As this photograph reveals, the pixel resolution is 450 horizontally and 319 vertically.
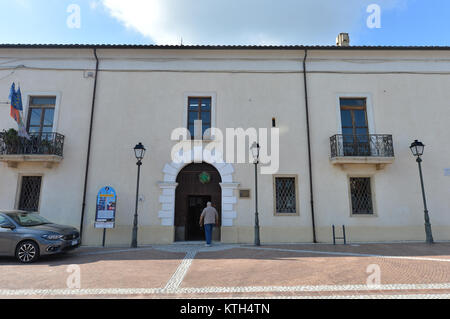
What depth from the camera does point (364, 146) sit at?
456 inches

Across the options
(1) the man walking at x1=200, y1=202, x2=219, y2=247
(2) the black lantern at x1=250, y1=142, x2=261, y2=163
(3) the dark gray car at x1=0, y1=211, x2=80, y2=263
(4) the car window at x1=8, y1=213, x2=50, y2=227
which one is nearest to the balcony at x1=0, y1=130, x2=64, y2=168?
(4) the car window at x1=8, y1=213, x2=50, y2=227

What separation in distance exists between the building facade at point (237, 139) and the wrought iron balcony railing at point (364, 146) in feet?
0.20

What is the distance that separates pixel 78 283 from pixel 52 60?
11.3 metres

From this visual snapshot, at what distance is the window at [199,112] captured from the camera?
39.8ft

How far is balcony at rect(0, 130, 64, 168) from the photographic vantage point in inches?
426

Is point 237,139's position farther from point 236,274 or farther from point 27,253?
point 27,253

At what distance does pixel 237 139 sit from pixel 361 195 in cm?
597

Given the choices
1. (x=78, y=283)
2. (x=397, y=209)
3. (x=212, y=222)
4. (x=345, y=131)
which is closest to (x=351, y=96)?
(x=345, y=131)

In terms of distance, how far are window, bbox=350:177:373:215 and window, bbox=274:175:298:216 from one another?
8.30ft

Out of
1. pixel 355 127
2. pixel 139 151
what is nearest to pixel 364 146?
pixel 355 127

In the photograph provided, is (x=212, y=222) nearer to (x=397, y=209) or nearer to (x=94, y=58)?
(x=397, y=209)

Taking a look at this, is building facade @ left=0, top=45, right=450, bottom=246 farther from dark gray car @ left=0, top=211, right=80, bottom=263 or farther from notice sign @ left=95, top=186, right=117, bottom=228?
dark gray car @ left=0, top=211, right=80, bottom=263

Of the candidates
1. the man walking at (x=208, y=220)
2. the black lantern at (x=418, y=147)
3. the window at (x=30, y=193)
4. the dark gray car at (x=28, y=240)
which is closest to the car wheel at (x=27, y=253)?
the dark gray car at (x=28, y=240)

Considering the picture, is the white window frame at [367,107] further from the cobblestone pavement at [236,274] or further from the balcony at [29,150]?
the balcony at [29,150]
